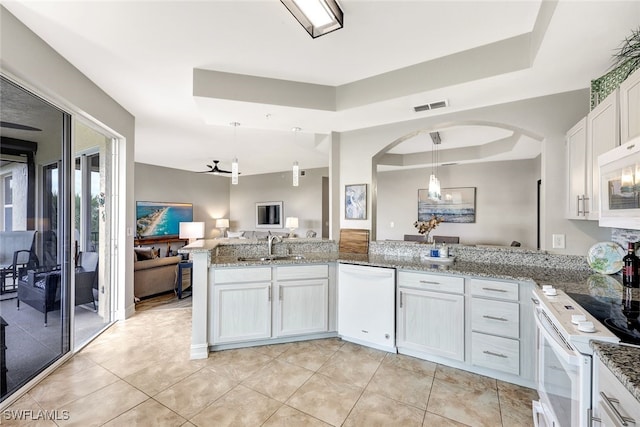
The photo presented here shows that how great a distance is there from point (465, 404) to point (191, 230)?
661 centimetres

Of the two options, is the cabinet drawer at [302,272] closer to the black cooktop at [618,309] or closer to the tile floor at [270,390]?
the tile floor at [270,390]

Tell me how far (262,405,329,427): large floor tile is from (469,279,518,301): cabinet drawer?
1.50 meters

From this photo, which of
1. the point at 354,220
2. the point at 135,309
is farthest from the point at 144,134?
the point at 354,220

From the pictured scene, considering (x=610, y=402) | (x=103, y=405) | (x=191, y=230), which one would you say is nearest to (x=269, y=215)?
(x=191, y=230)

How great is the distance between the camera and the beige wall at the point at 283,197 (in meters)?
7.47

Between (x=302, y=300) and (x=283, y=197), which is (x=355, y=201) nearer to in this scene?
(x=302, y=300)

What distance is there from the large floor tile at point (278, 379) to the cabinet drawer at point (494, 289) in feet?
4.98

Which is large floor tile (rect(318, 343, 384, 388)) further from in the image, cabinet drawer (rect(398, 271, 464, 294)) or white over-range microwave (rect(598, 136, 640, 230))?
white over-range microwave (rect(598, 136, 640, 230))

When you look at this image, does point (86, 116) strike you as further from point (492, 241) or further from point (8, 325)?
point (492, 241)

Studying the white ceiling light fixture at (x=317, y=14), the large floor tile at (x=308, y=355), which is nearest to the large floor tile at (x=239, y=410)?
the large floor tile at (x=308, y=355)

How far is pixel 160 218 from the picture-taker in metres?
6.95

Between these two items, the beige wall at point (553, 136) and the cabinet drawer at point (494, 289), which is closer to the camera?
the cabinet drawer at point (494, 289)

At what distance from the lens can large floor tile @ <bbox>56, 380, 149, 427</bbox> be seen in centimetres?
172

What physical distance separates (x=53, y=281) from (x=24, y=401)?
0.91m
